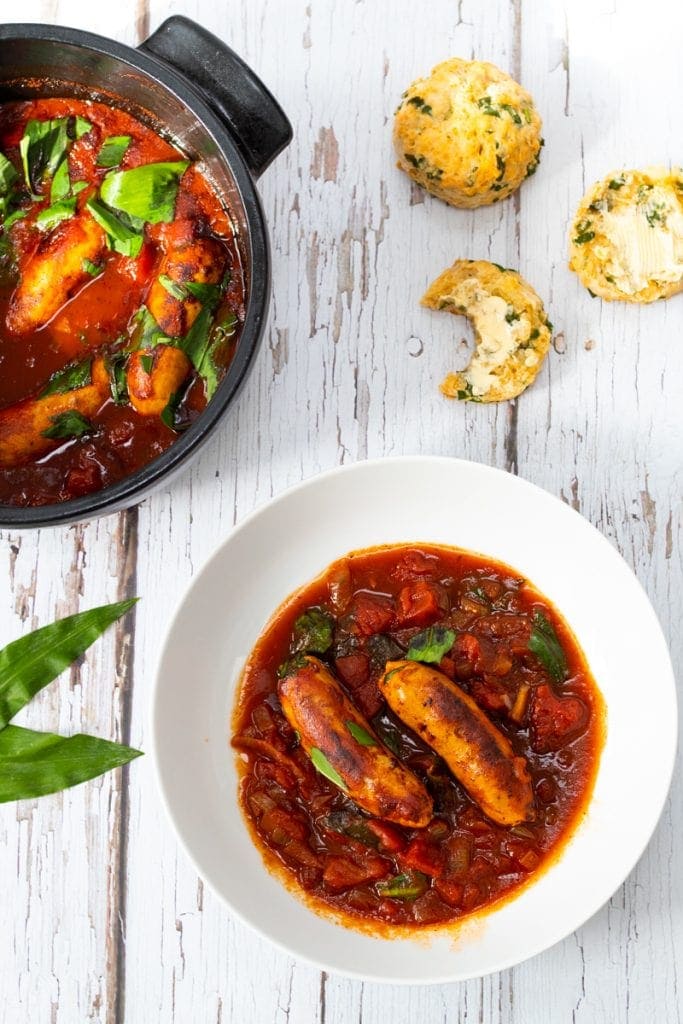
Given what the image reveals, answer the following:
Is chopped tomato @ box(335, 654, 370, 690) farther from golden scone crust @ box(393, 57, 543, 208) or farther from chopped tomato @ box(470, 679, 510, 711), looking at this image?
golden scone crust @ box(393, 57, 543, 208)

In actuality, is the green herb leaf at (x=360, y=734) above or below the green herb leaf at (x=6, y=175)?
below

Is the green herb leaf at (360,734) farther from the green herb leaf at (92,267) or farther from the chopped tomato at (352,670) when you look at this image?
the green herb leaf at (92,267)

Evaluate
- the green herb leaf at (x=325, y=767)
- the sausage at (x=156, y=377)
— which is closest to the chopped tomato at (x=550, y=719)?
the green herb leaf at (x=325, y=767)

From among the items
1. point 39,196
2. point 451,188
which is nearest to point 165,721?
point 39,196

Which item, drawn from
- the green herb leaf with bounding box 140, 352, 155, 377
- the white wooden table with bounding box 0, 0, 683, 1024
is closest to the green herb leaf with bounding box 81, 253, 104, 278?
the green herb leaf with bounding box 140, 352, 155, 377

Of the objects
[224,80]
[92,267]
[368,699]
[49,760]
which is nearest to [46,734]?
[49,760]

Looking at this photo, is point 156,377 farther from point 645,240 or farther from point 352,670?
point 645,240

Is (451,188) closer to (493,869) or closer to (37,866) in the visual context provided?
(493,869)
